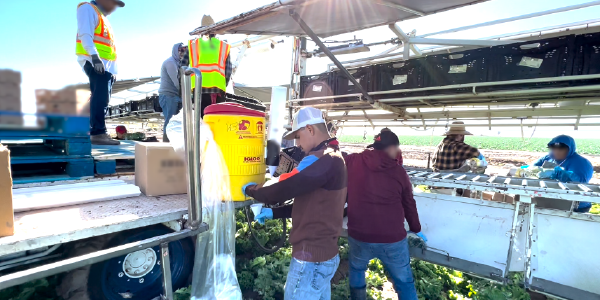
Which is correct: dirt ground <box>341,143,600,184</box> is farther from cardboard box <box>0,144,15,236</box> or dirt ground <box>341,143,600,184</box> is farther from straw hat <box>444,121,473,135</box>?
cardboard box <box>0,144,15,236</box>

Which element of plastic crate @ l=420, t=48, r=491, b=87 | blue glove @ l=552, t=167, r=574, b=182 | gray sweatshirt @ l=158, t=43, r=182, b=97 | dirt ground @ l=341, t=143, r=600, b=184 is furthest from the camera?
dirt ground @ l=341, t=143, r=600, b=184

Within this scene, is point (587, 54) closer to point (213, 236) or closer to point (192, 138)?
point (192, 138)

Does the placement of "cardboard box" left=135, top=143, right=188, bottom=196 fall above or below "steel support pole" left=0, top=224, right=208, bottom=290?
above

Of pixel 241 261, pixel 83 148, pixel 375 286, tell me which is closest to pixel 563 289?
pixel 375 286

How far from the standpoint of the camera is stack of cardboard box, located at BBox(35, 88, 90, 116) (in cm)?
179

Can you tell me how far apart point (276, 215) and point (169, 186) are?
934mm

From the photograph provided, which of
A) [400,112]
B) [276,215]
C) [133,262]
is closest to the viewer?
[133,262]

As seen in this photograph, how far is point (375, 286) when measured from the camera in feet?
11.3

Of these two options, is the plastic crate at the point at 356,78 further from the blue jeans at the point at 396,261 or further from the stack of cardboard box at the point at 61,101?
the stack of cardboard box at the point at 61,101

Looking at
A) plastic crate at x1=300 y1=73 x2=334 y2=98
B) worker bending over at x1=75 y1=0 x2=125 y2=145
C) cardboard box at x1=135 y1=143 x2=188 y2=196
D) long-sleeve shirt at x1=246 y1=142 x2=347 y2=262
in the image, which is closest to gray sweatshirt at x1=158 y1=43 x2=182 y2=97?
worker bending over at x1=75 y1=0 x2=125 y2=145

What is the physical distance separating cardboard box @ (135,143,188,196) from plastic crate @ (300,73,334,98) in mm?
3208

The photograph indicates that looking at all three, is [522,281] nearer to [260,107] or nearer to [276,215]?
[276,215]

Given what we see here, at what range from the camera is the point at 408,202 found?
9.36ft

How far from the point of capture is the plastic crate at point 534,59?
3.00 metres
